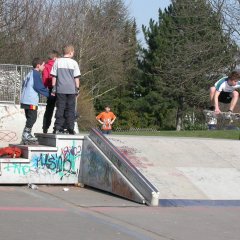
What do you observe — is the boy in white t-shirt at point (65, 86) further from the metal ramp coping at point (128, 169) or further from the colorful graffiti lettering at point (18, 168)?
the colorful graffiti lettering at point (18, 168)

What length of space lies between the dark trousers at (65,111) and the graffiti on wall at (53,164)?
24.2 inches

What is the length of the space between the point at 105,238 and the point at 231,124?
11.5m

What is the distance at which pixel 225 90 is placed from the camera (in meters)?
14.2

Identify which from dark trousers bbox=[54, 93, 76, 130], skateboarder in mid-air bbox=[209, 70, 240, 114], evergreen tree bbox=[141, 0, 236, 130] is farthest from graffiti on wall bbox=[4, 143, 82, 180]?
evergreen tree bbox=[141, 0, 236, 130]

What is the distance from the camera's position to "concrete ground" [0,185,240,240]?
797 cm

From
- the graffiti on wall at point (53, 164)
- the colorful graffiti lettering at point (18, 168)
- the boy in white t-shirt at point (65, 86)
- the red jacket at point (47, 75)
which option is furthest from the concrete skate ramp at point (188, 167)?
the red jacket at point (47, 75)

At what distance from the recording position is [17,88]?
62.8ft

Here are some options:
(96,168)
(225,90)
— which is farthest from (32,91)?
(225,90)

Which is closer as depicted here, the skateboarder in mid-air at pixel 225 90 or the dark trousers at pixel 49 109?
the dark trousers at pixel 49 109

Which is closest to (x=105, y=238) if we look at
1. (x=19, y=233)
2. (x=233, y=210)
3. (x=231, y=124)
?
(x=19, y=233)

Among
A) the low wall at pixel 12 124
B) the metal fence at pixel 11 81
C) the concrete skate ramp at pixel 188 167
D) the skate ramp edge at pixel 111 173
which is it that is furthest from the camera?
the metal fence at pixel 11 81

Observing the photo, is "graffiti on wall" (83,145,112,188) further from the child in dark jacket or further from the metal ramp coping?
the child in dark jacket

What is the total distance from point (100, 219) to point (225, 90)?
6.15 metres

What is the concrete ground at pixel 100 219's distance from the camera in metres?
7.97
